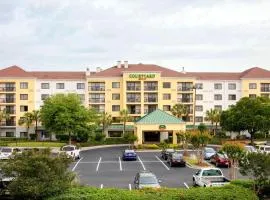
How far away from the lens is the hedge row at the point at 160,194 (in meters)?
22.6

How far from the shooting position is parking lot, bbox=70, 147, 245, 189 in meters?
35.7

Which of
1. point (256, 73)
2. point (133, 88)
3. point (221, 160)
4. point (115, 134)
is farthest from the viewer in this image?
point (256, 73)

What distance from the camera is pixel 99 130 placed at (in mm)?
93500

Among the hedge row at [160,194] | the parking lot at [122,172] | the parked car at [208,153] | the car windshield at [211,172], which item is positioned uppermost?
the hedge row at [160,194]

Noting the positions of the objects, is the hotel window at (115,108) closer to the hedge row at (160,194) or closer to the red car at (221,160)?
the red car at (221,160)

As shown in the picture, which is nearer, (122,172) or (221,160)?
(122,172)

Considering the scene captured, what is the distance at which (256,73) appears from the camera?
100 meters

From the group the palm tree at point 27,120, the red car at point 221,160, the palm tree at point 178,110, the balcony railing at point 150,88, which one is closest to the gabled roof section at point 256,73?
the palm tree at point 178,110

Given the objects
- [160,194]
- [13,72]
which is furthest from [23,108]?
[160,194]

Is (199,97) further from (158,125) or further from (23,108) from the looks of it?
(23,108)

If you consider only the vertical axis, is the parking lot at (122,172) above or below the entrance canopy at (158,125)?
below

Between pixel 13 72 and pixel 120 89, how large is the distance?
19.7 metres

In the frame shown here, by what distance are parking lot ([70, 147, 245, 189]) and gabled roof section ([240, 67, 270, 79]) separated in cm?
4801

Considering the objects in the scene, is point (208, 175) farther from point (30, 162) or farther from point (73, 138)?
point (73, 138)
